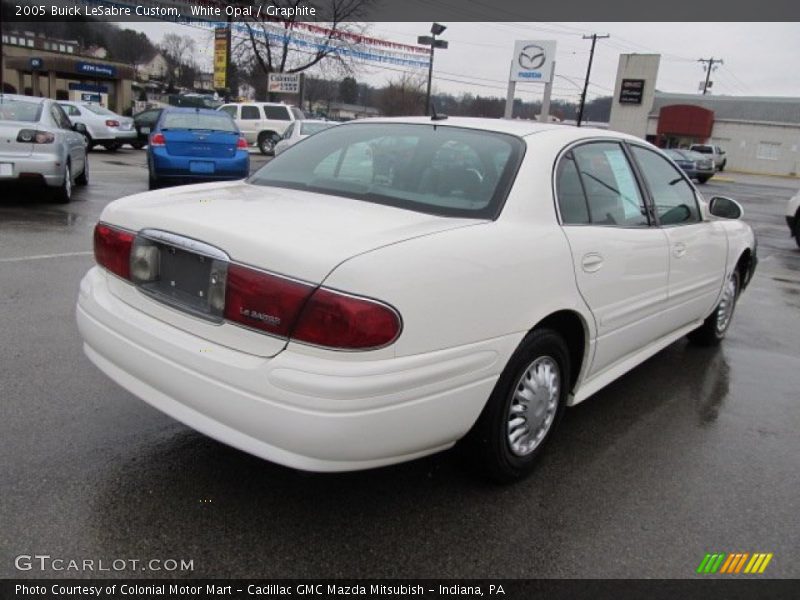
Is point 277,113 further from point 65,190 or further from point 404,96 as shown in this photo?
point 404,96

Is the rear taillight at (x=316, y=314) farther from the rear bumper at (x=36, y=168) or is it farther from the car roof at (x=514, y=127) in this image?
the rear bumper at (x=36, y=168)

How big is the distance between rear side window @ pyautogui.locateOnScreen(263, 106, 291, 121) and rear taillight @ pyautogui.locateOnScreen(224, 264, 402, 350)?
23.6m

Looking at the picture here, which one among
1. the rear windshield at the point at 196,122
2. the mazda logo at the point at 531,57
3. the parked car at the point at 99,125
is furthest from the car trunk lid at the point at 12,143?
the mazda logo at the point at 531,57

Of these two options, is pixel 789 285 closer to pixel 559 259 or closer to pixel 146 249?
pixel 559 259

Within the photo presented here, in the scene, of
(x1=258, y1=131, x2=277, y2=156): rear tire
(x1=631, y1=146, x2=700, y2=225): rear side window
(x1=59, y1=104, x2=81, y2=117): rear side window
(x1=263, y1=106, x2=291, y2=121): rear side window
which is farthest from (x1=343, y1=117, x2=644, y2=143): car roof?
(x1=263, y1=106, x2=291, y2=121): rear side window

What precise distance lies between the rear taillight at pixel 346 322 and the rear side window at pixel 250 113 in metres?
23.9

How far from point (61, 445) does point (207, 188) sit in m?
1.35

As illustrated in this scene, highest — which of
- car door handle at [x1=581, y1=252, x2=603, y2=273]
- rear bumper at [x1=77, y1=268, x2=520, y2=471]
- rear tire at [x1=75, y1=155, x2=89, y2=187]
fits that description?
car door handle at [x1=581, y1=252, x2=603, y2=273]

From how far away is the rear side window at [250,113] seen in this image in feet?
80.3

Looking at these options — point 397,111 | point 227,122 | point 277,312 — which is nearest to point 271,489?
point 277,312

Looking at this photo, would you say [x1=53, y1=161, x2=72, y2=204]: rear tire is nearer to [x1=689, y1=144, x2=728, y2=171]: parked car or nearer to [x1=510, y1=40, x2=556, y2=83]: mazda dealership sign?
[x1=510, y1=40, x2=556, y2=83]: mazda dealership sign

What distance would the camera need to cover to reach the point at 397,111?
62.4m

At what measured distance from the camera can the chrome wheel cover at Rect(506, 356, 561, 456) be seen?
110 inches

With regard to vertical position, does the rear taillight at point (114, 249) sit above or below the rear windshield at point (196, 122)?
below
